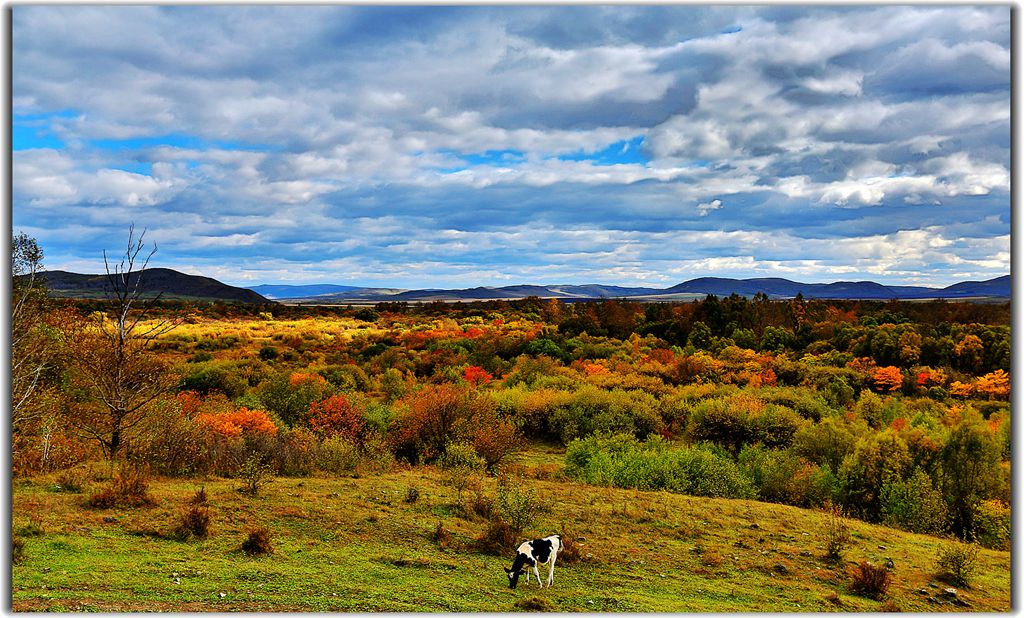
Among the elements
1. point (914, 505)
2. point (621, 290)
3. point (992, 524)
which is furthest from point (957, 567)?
point (621, 290)

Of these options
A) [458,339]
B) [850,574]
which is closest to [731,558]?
[850,574]

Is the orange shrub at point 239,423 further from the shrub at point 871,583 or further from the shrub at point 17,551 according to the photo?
the shrub at point 871,583

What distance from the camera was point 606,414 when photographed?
2973cm

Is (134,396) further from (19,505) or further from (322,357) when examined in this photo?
(322,357)

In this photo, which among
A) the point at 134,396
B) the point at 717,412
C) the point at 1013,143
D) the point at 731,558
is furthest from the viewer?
the point at 717,412

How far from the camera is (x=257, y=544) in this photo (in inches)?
383

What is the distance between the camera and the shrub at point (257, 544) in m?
9.69

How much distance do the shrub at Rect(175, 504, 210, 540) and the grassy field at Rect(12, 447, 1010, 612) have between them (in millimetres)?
234

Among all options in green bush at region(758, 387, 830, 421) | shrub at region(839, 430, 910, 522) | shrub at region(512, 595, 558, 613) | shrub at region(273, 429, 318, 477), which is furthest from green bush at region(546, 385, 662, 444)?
shrub at region(512, 595, 558, 613)

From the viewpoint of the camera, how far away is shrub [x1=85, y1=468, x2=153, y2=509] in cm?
1162

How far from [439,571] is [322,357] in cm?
4141

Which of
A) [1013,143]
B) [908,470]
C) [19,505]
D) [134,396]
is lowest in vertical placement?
[908,470]

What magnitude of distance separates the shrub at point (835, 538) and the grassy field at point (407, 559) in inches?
9.1

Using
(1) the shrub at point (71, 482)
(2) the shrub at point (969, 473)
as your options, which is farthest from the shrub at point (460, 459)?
(2) the shrub at point (969, 473)
